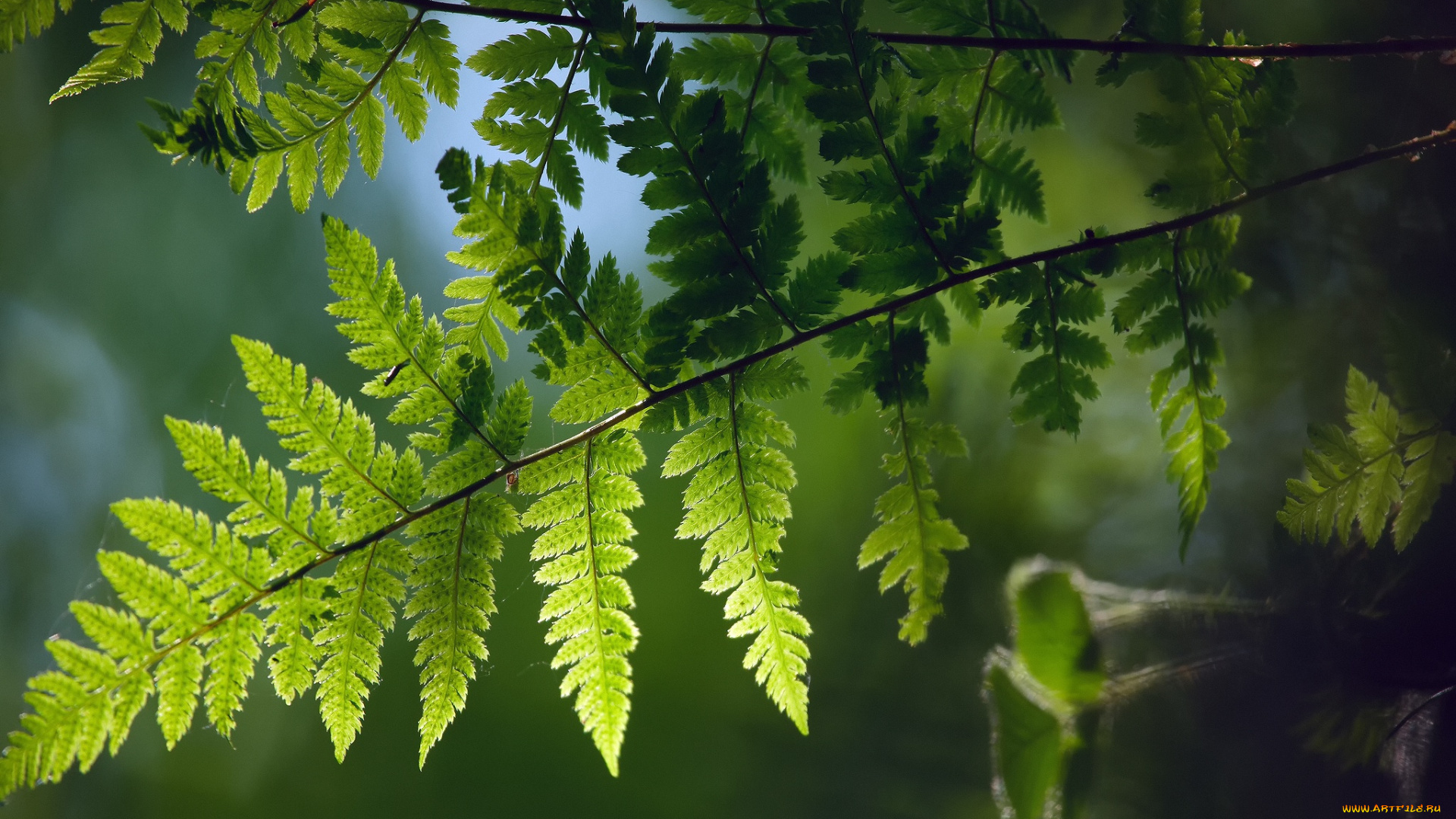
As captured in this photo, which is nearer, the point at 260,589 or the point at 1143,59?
the point at 260,589

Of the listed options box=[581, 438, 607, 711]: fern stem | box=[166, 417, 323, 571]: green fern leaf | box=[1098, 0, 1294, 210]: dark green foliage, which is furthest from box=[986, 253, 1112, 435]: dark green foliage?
box=[166, 417, 323, 571]: green fern leaf

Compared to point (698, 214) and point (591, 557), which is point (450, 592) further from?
point (698, 214)

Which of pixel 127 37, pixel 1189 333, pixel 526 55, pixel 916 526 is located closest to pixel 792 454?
pixel 916 526

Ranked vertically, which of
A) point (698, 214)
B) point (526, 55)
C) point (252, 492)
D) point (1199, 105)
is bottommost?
point (252, 492)

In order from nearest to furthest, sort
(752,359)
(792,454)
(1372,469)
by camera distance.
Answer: (752,359), (1372,469), (792,454)

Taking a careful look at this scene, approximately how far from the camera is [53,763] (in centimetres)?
43

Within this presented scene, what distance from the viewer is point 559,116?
659mm

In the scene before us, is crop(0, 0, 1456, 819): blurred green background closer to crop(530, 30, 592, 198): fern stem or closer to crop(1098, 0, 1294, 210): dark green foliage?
crop(1098, 0, 1294, 210): dark green foliage

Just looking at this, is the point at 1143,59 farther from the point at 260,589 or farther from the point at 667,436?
the point at 667,436

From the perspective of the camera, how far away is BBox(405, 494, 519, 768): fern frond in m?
0.57

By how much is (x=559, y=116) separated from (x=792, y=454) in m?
1.01

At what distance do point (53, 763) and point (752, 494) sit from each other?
22.4 inches

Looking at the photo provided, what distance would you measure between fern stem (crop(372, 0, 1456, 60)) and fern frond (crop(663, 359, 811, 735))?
367 millimetres

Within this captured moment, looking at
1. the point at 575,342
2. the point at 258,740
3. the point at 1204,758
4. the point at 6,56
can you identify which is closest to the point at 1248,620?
the point at 1204,758
